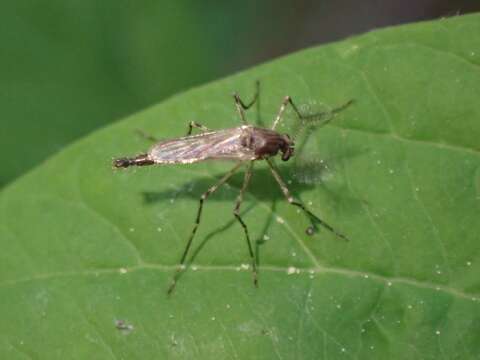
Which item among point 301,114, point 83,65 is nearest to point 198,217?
point 301,114

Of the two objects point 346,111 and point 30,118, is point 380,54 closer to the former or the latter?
point 346,111

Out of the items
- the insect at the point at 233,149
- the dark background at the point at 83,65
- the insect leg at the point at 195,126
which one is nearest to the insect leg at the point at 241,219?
the insect at the point at 233,149

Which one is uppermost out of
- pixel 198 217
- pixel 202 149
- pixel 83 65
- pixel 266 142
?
pixel 83 65

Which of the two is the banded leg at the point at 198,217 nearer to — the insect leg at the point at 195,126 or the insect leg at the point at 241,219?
the insect leg at the point at 241,219

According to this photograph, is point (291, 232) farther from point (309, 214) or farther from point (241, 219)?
point (241, 219)

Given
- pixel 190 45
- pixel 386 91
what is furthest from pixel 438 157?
pixel 190 45

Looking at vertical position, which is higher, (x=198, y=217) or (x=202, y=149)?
(x=202, y=149)

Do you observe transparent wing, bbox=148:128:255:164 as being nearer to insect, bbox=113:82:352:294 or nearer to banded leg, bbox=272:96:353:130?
insect, bbox=113:82:352:294
